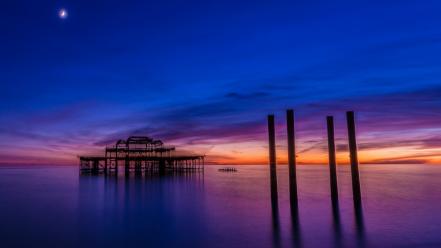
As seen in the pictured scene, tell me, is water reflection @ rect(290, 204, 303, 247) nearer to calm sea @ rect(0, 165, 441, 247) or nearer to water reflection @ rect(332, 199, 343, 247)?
calm sea @ rect(0, 165, 441, 247)

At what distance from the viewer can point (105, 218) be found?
18703mm

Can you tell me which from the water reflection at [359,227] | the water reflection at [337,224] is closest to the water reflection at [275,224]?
the water reflection at [337,224]

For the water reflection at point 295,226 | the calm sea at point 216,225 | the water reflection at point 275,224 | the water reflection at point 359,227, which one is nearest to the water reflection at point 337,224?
the calm sea at point 216,225

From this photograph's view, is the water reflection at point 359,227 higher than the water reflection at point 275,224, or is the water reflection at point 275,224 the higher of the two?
the water reflection at point 275,224

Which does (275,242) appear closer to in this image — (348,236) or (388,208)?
(348,236)

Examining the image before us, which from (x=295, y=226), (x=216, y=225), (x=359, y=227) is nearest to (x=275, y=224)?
(x=295, y=226)

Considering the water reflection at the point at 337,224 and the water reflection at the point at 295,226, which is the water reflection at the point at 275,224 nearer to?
the water reflection at the point at 295,226

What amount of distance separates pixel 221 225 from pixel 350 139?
8.67 m

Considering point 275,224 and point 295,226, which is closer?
point 295,226

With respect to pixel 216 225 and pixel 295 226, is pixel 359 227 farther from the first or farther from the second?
pixel 216 225

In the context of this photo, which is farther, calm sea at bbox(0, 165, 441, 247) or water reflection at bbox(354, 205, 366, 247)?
calm sea at bbox(0, 165, 441, 247)

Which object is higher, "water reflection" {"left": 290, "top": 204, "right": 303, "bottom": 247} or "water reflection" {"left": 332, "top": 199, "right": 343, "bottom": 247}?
"water reflection" {"left": 290, "top": 204, "right": 303, "bottom": 247}

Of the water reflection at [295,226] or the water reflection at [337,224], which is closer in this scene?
the water reflection at [337,224]

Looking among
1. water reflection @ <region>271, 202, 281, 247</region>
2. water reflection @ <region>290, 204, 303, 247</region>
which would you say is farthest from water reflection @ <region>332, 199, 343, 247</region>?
water reflection @ <region>271, 202, 281, 247</region>
